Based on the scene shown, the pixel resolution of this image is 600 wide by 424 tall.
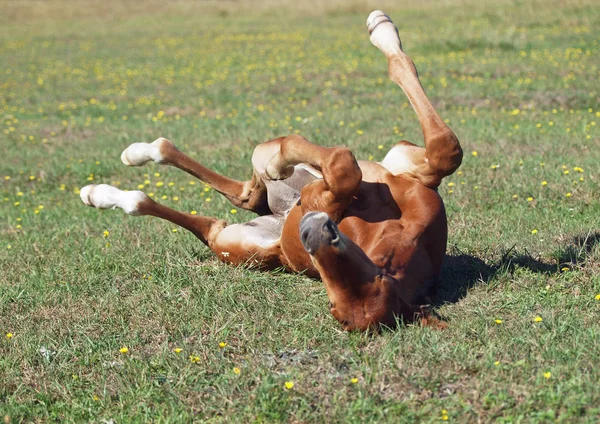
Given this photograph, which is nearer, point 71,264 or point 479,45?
point 71,264

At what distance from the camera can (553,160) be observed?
23.6 feet

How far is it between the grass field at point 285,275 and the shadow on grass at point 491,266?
0.6 inches

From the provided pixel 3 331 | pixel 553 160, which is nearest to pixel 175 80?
pixel 553 160

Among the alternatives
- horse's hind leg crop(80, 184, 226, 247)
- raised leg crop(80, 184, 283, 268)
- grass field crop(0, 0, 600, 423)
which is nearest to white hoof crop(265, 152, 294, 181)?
raised leg crop(80, 184, 283, 268)

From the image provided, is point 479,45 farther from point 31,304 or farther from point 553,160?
point 31,304

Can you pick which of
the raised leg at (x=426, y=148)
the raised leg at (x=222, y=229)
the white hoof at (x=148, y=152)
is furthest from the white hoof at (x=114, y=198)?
the raised leg at (x=426, y=148)

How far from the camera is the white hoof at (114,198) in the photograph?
478 cm

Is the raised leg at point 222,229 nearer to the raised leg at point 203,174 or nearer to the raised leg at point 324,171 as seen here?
the raised leg at point 203,174

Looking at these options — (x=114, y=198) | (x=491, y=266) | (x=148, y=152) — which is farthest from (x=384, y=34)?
(x=114, y=198)

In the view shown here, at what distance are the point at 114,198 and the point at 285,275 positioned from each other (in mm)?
1173

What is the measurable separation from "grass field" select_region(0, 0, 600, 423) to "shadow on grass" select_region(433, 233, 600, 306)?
16mm

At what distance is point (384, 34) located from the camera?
15.6 ft

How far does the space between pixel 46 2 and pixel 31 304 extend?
34721 mm

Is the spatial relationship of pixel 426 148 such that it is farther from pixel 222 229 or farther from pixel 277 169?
pixel 222 229
